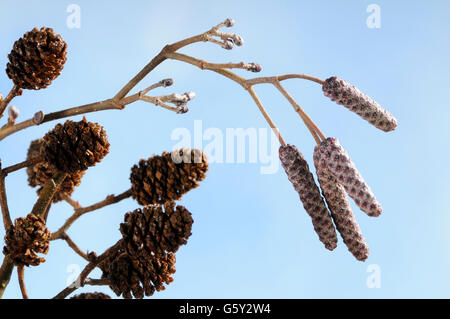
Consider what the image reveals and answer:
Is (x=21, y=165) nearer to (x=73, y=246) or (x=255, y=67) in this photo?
(x=73, y=246)

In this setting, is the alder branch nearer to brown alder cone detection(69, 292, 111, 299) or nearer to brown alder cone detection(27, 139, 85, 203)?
brown alder cone detection(27, 139, 85, 203)

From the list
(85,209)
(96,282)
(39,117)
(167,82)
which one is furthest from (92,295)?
(167,82)

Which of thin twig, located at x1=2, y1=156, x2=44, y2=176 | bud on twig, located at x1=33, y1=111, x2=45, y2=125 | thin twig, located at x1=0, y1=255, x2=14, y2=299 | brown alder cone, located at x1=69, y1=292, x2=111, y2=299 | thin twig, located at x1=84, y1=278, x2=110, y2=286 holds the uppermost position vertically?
bud on twig, located at x1=33, y1=111, x2=45, y2=125

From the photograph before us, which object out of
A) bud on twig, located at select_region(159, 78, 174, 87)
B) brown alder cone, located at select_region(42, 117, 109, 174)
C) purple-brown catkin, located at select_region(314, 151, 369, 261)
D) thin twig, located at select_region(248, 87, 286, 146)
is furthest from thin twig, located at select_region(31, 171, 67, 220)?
purple-brown catkin, located at select_region(314, 151, 369, 261)

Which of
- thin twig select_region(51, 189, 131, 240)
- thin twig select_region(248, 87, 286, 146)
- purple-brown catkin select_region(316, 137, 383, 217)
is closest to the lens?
purple-brown catkin select_region(316, 137, 383, 217)

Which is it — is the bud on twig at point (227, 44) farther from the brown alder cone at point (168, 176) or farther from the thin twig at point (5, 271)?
the thin twig at point (5, 271)

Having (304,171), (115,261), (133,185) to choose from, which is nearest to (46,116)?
(133,185)

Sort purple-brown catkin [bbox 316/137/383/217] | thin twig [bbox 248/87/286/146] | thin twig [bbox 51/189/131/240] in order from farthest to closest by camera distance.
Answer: thin twig [bbox 51/189/131/240] → thin twig [bbox 248/87/286/146] → purple-brown catkin [bbox 316/137/383/217]

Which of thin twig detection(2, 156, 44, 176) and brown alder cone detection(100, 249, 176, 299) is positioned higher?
thin twig detection(2, 156, 44, 176)
